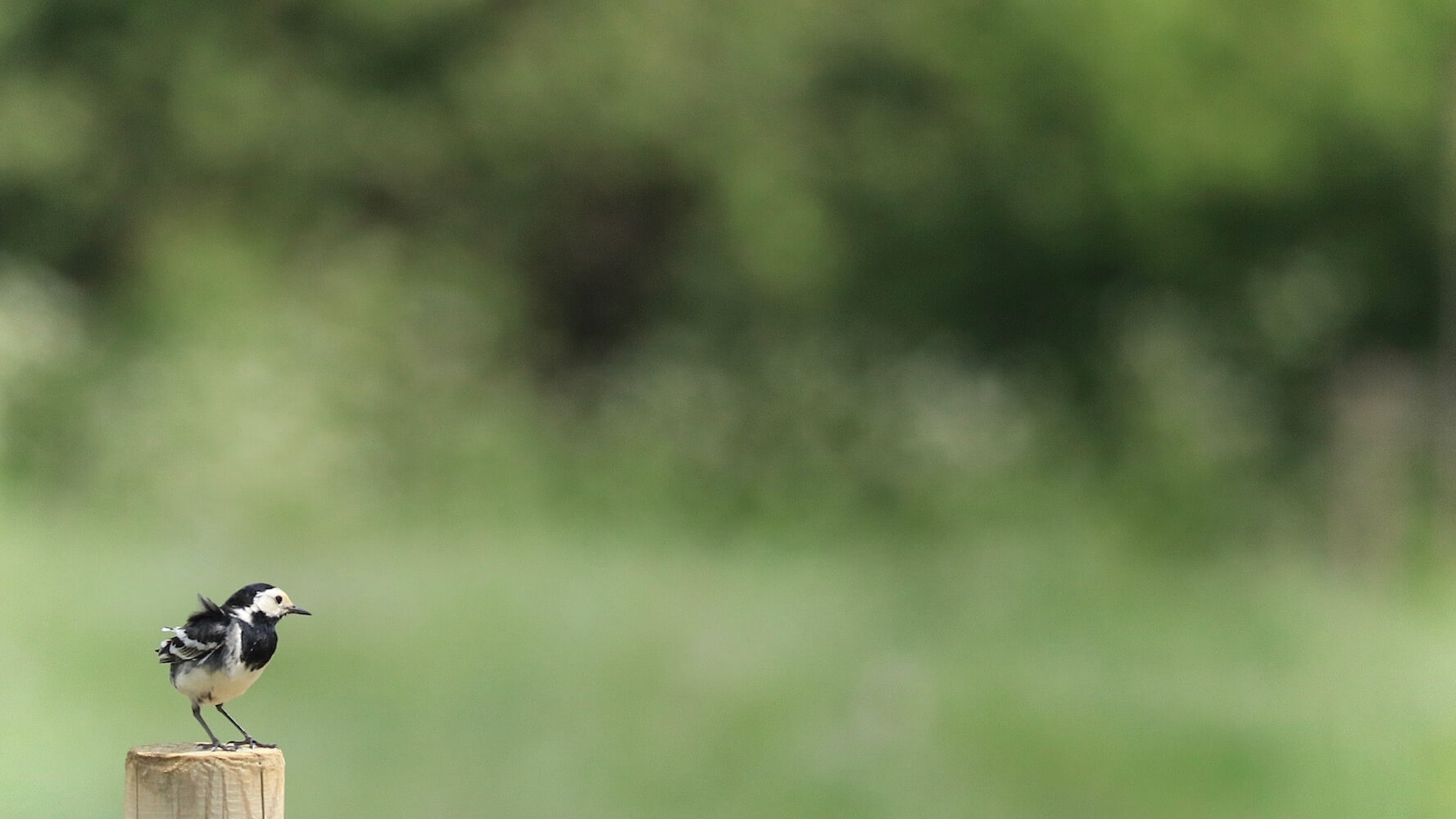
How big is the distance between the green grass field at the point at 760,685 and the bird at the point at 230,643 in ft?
13.5

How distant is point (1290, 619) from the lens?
30.6 feet

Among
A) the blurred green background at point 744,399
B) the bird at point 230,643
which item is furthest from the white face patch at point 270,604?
the blurred green background at point 744,399

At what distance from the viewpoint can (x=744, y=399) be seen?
551 inches

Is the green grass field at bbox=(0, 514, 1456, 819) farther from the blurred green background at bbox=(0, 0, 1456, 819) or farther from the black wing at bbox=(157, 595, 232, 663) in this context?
the black wing at bbox=(157, 595, 232, 663)

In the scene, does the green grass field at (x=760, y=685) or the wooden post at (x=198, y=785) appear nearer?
the wooden post at (x=198, y=785)

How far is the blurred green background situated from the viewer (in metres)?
7.90

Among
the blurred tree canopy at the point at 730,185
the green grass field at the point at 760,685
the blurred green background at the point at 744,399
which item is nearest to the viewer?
the green grass field at the point at 760,685

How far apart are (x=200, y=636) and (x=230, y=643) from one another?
0.25 ft

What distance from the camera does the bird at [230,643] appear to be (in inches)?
111

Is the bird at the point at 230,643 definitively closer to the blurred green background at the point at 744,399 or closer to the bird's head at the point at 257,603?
the bird's head at the point at 257,603

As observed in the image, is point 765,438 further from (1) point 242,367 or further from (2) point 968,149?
(2) point 968,149

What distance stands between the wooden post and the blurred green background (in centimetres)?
443

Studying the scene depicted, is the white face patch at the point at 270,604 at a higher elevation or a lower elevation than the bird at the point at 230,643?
higher

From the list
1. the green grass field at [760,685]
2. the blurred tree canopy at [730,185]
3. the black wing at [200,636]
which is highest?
the blurred tree canopy at [730,185]
